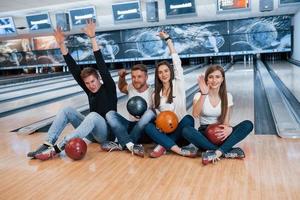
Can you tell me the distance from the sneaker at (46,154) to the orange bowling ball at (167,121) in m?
0.85

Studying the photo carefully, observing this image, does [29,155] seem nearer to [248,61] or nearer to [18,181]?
[18,181]

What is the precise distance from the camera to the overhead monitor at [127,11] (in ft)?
24.2

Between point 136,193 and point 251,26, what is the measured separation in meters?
11.2

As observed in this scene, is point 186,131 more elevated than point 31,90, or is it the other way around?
point 186,131

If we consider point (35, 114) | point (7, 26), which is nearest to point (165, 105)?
point (35, 114)

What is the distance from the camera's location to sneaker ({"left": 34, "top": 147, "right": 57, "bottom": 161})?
8.56 ft

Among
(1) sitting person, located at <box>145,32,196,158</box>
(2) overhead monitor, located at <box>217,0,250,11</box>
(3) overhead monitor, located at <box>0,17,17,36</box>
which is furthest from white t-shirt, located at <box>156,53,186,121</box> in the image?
(3) overhead monitor, located at <box>0,17,17,36</box>

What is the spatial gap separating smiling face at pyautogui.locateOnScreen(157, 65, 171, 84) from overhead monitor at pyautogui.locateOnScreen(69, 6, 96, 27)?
224 inches

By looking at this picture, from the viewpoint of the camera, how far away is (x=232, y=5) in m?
6.70

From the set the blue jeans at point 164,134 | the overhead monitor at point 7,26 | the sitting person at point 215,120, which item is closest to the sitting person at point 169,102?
the blue jeans at point 164,134

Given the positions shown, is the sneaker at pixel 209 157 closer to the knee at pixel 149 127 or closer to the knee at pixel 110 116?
the knee at pixel 149 127

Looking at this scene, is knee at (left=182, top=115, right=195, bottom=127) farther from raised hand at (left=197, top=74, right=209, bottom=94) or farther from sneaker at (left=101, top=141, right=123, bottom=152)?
sneaker at (left=101, top=141, right=123, bottom=152)

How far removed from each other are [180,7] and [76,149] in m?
5.30

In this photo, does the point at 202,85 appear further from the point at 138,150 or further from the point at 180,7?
the point at 180,7
